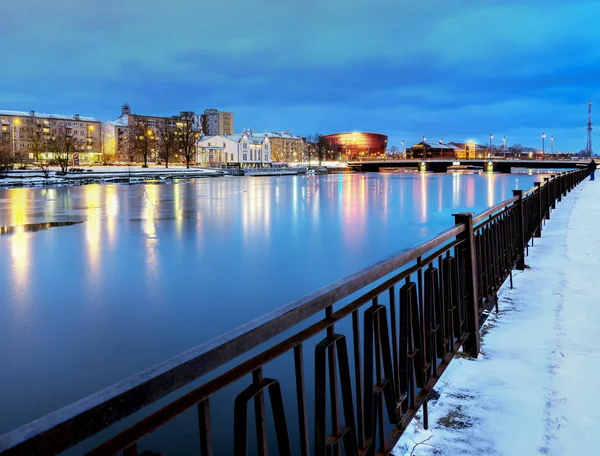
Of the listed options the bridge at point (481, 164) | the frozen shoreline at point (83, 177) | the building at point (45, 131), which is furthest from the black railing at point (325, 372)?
the building at point (45, 131)

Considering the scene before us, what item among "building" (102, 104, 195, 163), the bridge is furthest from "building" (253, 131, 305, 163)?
the bridge

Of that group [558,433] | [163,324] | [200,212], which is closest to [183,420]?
[163,324]

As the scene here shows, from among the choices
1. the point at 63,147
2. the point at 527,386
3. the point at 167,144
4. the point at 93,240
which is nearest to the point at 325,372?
the point at 527,386

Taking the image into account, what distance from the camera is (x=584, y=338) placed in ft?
18.2

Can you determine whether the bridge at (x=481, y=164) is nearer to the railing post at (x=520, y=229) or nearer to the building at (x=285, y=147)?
the building at (x=285, y=147)

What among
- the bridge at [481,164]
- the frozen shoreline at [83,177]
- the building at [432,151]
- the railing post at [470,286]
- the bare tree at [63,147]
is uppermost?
the building at [432,151]

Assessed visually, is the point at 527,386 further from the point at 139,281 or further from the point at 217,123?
the point at 217,123

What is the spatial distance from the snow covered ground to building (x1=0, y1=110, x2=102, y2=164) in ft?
410

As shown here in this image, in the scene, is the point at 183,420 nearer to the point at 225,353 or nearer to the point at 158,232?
the point at 225,353

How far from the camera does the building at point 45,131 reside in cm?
12445

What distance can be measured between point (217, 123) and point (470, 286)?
190 metres

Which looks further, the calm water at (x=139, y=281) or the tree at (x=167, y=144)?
the tree at (x=167, y=144)

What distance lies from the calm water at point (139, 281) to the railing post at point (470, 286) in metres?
4.01

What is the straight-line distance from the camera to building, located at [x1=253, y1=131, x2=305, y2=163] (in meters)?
178
